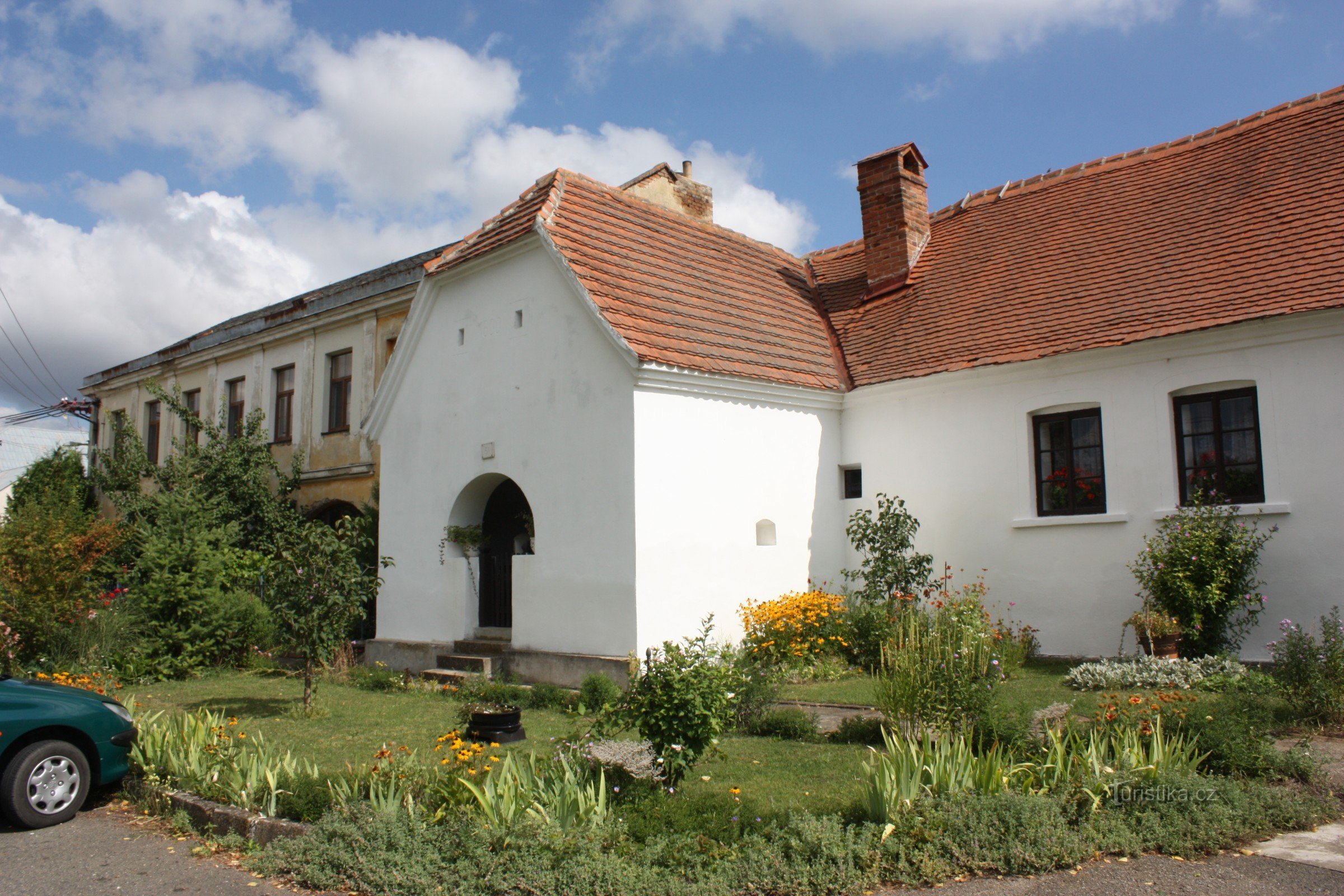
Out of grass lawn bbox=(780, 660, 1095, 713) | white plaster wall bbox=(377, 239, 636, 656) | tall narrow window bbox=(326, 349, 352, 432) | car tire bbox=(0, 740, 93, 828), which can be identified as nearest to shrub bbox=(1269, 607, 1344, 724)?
grass lawn bbox=(780, 660, 1095, 713)

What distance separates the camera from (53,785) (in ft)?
22.7

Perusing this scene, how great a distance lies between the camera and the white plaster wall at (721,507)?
1115 cm

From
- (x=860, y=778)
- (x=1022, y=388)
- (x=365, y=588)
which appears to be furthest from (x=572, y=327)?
(x=860, y=778)

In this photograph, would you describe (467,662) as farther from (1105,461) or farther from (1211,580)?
(1211,580)

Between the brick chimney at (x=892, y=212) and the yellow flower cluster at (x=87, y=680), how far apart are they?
12.1 meters

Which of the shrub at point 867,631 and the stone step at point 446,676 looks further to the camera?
the stone step at point 446,676

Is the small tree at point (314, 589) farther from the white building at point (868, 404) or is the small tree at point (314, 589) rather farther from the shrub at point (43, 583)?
the shrub at point (43, 583)

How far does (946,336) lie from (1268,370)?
4.09 metres

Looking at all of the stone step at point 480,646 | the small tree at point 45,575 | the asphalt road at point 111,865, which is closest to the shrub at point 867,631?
the stone step at point 480,646

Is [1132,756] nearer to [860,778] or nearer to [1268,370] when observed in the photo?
[860,778]

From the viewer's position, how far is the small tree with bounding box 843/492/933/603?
12.3 metres

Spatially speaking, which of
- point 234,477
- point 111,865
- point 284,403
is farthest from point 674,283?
point 284,403

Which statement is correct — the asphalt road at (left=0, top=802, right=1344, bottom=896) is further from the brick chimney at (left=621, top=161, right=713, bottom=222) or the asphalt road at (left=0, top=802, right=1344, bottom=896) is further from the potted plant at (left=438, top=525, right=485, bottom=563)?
the brick chimney at (left=621, top=161, right=713, bottom=222)

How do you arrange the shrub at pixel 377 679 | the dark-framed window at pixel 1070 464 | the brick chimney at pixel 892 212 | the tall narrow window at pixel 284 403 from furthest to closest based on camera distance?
1. the tall narrow window at pixel 284 403
2. the brick chimney at pixel 892 212
3. the shrub at pixel 377 679
4. the dark-framed window at pixel 1070 464
